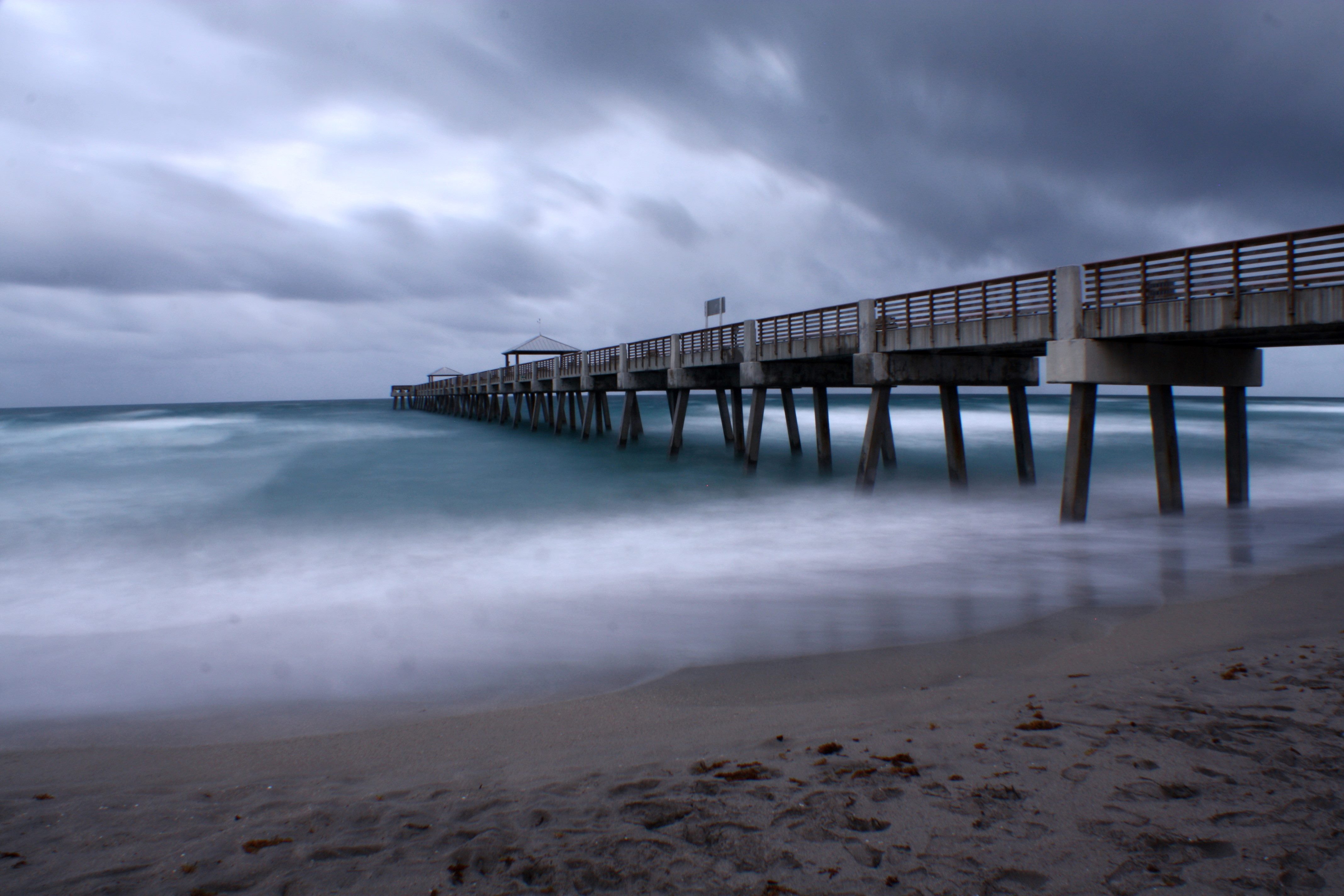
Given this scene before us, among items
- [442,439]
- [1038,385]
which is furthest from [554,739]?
[442,439]

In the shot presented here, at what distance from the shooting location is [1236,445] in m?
11.4

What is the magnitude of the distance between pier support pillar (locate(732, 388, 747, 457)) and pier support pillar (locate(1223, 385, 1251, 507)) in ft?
37.7

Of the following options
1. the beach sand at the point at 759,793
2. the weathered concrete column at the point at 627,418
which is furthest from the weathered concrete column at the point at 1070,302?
the weathered concrete column at the point at 627,418

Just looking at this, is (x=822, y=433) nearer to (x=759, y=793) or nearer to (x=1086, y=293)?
(x=1086, y=293)

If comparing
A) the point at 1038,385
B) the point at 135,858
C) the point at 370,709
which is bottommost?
the point at 370,709

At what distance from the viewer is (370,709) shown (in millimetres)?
5023

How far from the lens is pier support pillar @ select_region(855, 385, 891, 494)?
13.9 metres

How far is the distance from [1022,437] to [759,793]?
14.1m

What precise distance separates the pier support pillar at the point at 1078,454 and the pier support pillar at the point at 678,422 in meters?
12.9

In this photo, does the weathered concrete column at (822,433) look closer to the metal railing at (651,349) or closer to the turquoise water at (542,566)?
the turquoise water at (542,566)

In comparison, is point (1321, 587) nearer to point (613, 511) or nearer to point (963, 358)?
point (963, 358)

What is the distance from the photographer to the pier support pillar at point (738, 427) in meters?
21.6

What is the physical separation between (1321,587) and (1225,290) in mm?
3483

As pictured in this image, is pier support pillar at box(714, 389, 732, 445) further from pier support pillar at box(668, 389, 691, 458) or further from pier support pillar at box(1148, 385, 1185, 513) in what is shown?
pier support pillar at box(1148, 385, 1185, 513)
